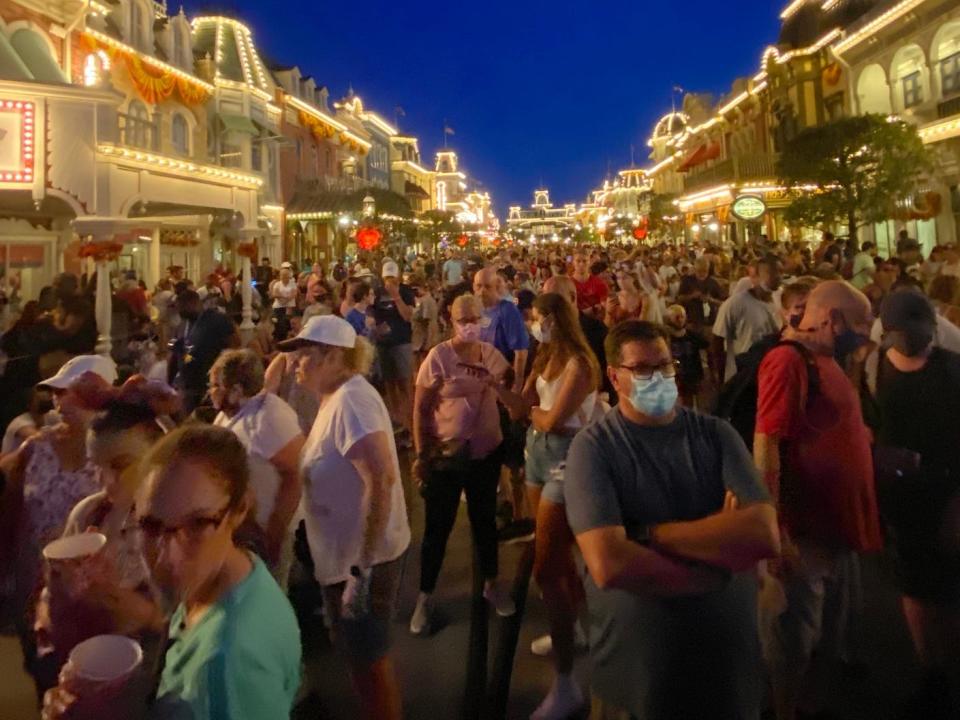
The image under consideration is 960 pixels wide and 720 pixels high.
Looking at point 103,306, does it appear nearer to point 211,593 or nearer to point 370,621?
point 370,621

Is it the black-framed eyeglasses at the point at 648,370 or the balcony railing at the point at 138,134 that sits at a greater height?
the balcony railing at the point at 138,134

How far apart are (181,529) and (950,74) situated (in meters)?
22.5

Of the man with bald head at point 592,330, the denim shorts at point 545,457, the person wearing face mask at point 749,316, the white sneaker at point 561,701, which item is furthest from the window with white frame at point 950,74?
the white sneaker at point 561,701

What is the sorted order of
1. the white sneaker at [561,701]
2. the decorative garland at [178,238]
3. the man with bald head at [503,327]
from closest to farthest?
the white sneaker at [561,701] → the man with bald head at [503,327] → the decorative garland at [178,238]

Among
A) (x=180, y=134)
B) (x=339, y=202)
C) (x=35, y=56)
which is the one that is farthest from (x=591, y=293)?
(x=339, y=202)

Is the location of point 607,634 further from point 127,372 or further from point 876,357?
point 127,372

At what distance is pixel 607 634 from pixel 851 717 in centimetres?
189

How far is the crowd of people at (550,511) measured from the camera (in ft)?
6.07

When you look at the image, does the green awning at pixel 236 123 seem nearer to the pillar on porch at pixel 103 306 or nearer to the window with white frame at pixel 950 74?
the pillar on porch at pixel 103 306

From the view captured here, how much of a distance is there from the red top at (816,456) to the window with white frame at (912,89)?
21459mm

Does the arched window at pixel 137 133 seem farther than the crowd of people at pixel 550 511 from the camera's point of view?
Yes

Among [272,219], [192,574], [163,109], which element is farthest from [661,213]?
[192,574]

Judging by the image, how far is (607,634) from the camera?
2.36 m

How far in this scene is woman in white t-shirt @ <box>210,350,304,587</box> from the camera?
3215mm
